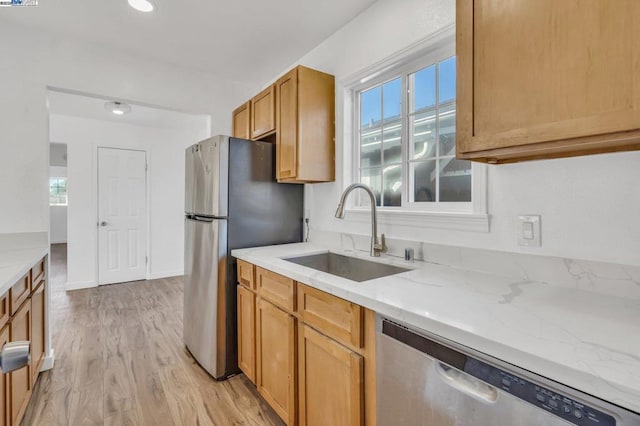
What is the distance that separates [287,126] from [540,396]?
6.51 ft

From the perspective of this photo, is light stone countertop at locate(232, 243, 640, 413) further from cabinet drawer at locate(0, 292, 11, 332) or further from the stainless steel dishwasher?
cabinet drawer at locate(0, 292, 11, 332)

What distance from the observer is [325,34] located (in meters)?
2.33

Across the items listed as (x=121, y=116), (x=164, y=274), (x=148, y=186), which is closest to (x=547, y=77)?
(x=121, y=116)

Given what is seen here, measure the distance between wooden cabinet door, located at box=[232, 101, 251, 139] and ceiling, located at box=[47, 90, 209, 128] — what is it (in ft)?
1.49

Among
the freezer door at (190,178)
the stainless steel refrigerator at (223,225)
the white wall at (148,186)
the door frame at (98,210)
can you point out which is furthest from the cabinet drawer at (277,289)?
the door frame at (98,210)

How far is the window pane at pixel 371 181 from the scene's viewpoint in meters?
2.13

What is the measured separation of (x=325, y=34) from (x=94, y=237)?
13.5ft

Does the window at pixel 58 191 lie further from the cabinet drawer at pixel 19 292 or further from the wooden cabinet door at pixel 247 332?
the wooden cabinet door at pixel 247 332

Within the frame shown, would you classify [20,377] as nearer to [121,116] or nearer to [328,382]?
[328,382]

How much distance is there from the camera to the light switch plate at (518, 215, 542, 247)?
1242 mm

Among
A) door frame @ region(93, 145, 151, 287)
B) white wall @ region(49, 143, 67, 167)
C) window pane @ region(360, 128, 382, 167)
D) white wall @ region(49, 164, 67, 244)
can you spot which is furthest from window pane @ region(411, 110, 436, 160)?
white wall @ region(49, 164, 67, 244)

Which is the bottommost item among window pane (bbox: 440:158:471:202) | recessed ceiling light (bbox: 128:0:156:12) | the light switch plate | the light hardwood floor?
the light hardwood floor

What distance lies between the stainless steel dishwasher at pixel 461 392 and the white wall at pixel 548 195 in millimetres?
673

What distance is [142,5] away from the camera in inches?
77.6
